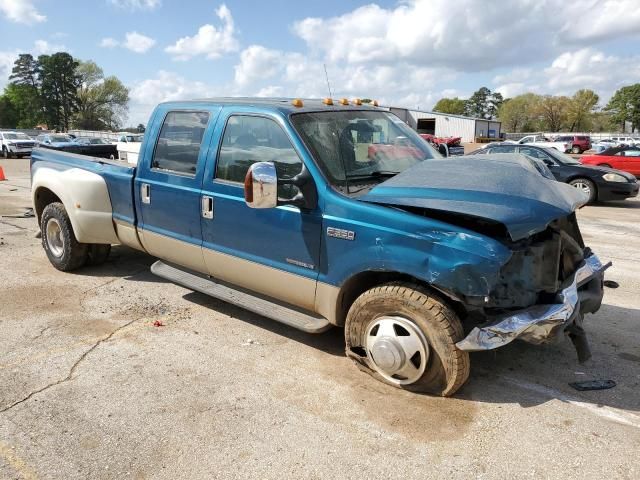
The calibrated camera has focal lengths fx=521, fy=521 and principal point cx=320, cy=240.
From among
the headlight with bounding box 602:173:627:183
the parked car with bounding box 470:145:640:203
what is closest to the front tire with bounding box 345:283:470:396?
the parked car with bounding box 470:145:640:203

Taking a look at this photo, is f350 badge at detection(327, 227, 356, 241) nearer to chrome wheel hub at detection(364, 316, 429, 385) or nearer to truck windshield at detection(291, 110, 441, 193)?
truck windshield at detection(291, 110, 441, 193)

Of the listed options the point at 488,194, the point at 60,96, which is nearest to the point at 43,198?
the point at 488,194

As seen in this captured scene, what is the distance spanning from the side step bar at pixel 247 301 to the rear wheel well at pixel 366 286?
168 millimetres

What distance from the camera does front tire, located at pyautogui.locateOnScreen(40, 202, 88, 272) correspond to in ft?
18.8

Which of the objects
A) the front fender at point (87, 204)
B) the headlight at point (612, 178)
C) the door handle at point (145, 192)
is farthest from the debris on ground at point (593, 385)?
the headlight at point (612, 178)

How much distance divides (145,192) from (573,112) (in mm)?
108955

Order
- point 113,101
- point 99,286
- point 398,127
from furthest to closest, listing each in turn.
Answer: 1. point 113,101
2. point 99,286
3. point 398,127

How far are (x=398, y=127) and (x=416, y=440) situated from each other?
2695mm

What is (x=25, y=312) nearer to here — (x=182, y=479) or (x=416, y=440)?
(x=182, y=479)

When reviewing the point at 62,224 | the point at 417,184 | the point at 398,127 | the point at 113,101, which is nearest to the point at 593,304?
the point at 417,184

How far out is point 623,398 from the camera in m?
3.39

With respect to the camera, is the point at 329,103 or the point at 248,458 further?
the point at 329,103

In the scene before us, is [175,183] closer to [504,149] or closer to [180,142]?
[180,142]

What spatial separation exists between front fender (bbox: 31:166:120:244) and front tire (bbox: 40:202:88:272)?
0.66 feet
